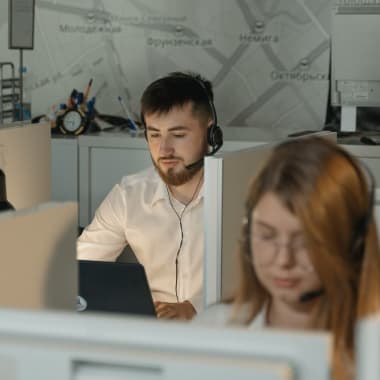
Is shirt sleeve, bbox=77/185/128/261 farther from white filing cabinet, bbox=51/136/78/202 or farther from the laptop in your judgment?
white filing cabinet, bbox=51/136/78/202

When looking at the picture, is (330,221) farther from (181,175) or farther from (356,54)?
(356,54)

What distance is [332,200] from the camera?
1132 millimetres

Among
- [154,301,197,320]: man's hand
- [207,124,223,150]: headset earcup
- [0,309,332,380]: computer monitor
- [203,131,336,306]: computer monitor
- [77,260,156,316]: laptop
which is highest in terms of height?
[207,124,223,150]: headset earcup

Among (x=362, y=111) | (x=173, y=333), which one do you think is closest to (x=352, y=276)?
(x=173, y=333)

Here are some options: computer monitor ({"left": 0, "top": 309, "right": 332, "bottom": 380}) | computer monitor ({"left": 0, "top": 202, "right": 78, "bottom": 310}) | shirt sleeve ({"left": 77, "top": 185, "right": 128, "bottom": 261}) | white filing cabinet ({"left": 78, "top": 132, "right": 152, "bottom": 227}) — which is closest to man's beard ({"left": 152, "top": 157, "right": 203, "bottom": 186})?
shirt sleeve ({"left": 77, "top": 185, "right": 128, "bottom": 261})

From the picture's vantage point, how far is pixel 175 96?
271cm

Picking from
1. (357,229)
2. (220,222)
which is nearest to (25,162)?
(220,222)

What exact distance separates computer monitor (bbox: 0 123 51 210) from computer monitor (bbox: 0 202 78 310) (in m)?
1.09

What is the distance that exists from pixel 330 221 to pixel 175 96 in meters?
1.62

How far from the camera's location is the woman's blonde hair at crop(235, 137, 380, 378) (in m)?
1.08

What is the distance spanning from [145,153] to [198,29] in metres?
0.80

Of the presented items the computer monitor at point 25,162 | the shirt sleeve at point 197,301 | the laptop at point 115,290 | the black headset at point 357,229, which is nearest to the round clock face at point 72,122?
the computer monitor at point 25,162

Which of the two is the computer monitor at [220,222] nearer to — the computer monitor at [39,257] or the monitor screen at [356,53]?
the computer monitor at [39,257]

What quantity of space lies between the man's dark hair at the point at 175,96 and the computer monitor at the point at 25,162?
1.09 feet
